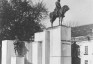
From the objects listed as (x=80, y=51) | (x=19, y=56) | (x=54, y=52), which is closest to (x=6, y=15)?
(x=19, y=56)

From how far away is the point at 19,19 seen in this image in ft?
103

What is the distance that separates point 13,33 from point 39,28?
3.85m

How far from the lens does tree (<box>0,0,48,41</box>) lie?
30.0 meters

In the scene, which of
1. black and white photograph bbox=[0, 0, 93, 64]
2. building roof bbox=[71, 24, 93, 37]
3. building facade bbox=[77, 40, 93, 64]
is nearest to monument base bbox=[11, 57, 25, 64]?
black and white photograph bbox=[0, 0, 93, 64]

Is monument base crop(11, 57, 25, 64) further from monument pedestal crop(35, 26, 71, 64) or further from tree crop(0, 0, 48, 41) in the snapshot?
tree crop(0, 0, 48, 41)

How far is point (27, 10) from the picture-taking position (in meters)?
32.4

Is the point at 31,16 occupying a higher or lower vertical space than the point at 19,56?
higher

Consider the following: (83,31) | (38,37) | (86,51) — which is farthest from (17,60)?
(83,31)

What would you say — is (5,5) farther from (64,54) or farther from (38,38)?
(64,54)

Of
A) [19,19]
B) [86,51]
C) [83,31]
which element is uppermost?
[19,19]

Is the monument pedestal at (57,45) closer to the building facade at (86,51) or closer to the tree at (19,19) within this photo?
the tree at (19,19)

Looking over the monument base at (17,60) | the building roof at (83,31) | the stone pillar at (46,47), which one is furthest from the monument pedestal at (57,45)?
the building roof at (83,31)

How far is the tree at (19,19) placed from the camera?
98.3 ft

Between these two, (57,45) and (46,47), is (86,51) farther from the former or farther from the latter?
(57,45)
